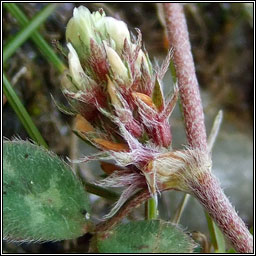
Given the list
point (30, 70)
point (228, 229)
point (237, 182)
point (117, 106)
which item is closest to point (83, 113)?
point (117, 106)

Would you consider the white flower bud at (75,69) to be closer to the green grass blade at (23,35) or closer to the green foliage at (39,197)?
the green foliage at (39,197)

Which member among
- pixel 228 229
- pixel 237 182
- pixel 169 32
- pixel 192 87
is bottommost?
pixel 228 229

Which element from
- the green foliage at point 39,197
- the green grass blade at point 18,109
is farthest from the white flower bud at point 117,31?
the green grass blade at point 18,109

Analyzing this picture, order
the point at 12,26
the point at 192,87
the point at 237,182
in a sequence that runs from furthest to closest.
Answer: the point at 237,182, the point at 12,26, the point at 192,87

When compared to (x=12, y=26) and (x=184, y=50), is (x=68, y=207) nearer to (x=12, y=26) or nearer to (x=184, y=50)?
(x=184, y=50)

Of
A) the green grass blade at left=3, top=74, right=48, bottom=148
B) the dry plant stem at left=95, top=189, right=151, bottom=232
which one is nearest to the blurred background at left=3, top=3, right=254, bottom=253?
the green grass blade at left=3, top=74, right=48, bottom=148

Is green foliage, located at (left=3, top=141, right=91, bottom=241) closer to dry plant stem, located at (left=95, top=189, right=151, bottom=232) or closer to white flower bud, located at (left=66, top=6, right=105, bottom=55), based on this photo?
dry plant stem, located at (left=95, top=189, right=151, bottom=232)
